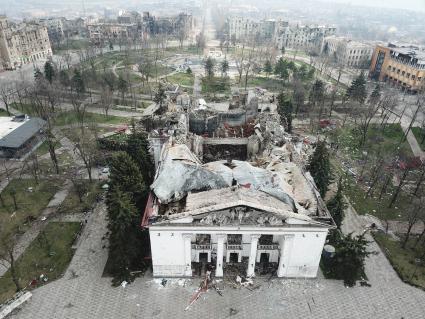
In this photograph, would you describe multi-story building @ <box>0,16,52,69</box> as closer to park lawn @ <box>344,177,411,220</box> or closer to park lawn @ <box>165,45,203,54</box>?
park lawn @ <box>165,45,203,54</box>

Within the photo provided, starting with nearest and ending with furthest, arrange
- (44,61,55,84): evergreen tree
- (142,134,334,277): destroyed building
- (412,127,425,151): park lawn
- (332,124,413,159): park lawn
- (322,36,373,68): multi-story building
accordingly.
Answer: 1. (142,134,334,277): destroyed building
2. (332,124,413,159): park lawn
3. (412,127,425,151): park lawn
4. (44,61,55,84): evergreen tree
5. (322,36,373,68): multi-story building

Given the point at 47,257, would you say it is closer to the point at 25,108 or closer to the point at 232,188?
the point at 232,188

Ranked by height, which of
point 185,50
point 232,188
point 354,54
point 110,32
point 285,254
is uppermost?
point 232,188

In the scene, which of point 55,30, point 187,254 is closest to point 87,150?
point 187,254

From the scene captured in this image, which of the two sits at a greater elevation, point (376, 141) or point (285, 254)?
point (285, 254)

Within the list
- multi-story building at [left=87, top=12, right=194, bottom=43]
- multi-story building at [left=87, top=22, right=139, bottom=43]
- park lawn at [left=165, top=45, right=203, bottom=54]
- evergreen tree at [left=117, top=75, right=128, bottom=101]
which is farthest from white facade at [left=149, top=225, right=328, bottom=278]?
multi-story building at [left=87, top=22, right=139, bottom=43]

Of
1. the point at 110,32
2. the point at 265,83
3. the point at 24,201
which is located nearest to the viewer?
the point at 24,201
